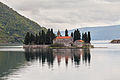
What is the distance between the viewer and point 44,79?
5781 cm

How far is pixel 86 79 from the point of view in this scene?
57.6 metres

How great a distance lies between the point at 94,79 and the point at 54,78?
1029 centimetres

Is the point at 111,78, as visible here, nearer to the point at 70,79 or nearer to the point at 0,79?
the point at 70,79

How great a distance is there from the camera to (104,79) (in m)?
57.5

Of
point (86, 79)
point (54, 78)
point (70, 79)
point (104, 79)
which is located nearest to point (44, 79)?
point (54, 78)

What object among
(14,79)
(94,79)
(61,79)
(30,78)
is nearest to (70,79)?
(61,79)

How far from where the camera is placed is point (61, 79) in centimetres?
5728

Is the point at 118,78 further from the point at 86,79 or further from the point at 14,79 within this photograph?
the point at 14,79

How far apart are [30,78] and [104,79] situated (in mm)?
19104

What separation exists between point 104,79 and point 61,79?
11.0m

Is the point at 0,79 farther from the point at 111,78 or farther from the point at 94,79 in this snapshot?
the point at 111,78

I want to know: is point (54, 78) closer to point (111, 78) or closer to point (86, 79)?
point (86, 79)

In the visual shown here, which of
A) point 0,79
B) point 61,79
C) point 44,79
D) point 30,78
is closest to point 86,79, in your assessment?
point 61,79

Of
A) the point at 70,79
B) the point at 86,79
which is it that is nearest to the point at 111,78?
the point at 86,79
